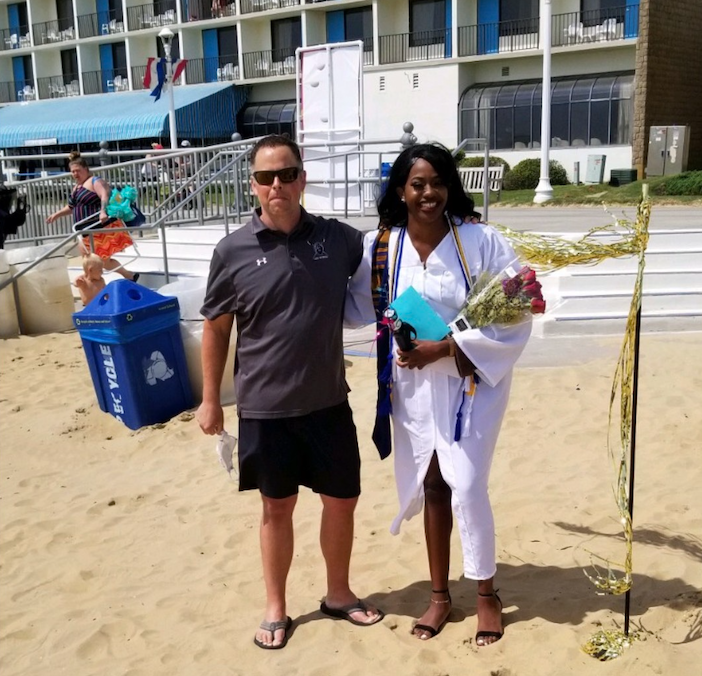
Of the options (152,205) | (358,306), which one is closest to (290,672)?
(358,306)

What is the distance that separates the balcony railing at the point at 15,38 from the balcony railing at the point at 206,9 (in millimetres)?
10743

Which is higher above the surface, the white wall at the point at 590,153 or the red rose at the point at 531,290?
the red rose at the point at 531,290

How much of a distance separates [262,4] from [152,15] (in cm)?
642

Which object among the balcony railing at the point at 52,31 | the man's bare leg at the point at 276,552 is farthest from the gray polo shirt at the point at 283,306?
the balcony railing at the point at 52,31

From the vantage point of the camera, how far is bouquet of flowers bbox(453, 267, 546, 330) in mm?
3002

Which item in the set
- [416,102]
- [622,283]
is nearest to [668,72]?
[416,102]

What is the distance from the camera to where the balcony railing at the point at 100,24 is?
41.3 m

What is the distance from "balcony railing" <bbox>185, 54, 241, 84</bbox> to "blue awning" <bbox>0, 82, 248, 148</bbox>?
0.60 meters

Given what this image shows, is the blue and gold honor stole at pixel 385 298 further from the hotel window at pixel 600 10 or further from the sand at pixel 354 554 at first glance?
the hotel window at pixel 600 10

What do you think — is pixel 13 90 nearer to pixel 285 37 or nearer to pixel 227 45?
pixel 227 45

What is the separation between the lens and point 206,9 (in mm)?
38750

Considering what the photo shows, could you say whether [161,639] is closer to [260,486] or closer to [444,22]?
[260,486]

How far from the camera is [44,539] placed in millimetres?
4520

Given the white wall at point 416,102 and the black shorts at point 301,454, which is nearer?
the black shorts at point 301,454
